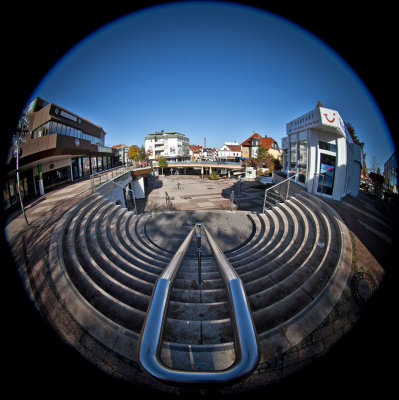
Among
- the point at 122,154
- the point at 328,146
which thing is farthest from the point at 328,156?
the point at 122,154

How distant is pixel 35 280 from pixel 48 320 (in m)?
0.78

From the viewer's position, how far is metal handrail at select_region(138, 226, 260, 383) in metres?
0.93

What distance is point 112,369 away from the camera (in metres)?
1.73

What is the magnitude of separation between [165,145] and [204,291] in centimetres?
7055

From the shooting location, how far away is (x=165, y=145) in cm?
6712

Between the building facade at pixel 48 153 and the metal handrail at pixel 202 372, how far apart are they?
4.05 metres

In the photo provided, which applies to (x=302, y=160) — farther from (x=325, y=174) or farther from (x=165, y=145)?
(x=165, y=145)

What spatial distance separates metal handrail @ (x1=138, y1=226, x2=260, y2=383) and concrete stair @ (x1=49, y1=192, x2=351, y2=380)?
108 centimetres

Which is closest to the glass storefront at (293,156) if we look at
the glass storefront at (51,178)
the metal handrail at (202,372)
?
the metal handrail at (202,372)

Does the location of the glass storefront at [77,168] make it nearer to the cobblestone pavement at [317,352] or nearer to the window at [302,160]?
the cobblestone pavement at [317,352]

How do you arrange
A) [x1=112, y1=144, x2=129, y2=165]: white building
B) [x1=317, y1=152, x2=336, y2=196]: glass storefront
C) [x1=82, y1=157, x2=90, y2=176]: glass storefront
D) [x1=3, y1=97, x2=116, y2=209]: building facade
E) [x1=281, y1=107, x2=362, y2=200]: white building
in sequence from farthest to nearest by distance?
1. [x1=112, y1=144, x2=129, y2=165]: white building
2. [x1=82, y1=157, x2=90, y2=176]: glass storefront
3. [x1=317, y1=152, x2=336, y2=196]: glass storefront
4. [x1=281, y1=107, x2=362, y2=200]: white building
5. [x1=3, y1=97, x2=116, y2=209]: building facade

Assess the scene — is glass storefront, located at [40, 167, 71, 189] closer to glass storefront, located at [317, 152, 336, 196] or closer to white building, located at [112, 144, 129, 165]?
glass storefront, located at [317, 152, 336, 196]

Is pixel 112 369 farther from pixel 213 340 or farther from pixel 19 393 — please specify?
pixel 213 340

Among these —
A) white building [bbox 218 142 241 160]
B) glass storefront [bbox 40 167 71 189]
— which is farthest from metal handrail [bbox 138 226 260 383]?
white building [bbox 218 142 241 160]
